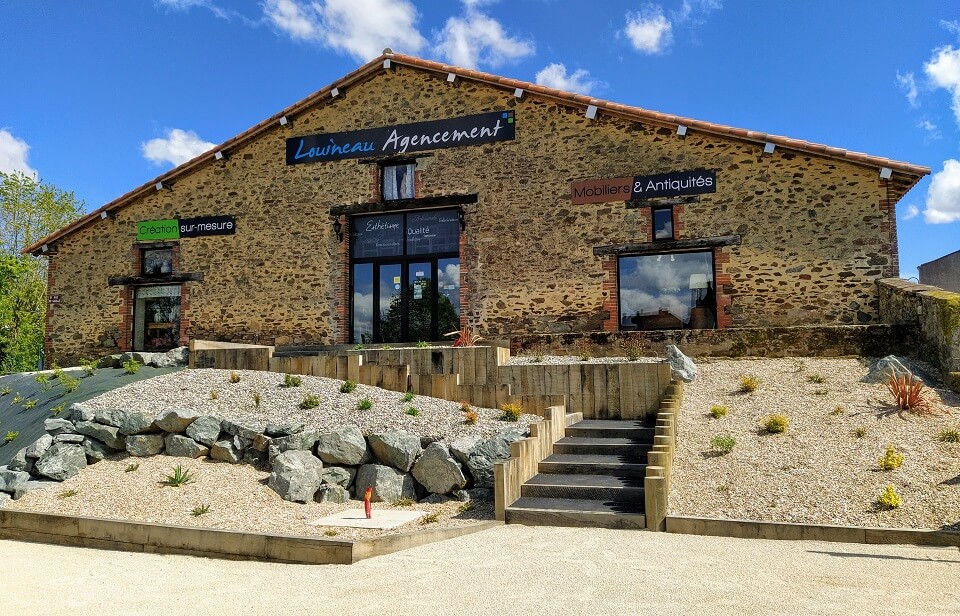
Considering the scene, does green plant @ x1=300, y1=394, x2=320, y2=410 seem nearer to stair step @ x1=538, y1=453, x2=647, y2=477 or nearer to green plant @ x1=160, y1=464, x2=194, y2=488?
green plant @ x1=160, y1=464, x2=194, y2=488

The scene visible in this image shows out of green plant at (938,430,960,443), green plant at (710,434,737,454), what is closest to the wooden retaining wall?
green plant at (710,434,737,454)

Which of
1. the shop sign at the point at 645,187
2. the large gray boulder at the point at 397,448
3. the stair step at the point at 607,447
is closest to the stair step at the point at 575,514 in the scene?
the stair step at the point at 607,447

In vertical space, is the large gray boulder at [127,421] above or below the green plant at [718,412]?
below

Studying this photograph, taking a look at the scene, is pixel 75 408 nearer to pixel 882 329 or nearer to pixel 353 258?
pixel 353 258

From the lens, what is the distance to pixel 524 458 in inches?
287

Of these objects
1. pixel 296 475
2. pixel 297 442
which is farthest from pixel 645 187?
pixel 296 475

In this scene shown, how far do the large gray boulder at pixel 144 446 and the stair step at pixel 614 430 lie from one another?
550 centimetres

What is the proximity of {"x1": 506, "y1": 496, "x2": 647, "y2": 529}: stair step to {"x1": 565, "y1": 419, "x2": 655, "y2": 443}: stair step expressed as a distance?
1.80 m

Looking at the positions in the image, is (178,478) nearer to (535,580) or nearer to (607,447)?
(535,580)

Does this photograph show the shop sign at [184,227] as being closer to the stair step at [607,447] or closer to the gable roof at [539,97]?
the gable roof at [539,97]

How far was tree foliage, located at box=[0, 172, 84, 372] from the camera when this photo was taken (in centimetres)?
2139

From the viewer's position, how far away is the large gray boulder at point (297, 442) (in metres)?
8.18

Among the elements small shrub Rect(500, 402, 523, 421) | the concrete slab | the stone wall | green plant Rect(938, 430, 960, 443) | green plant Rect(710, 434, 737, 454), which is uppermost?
the stone wall

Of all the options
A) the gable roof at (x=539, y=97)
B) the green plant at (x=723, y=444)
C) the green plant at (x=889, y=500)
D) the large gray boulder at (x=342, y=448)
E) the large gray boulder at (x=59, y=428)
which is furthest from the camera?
the gable roof at (x=539, y=97)
